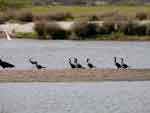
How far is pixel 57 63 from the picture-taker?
43.0 m

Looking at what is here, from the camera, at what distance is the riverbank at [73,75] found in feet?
114

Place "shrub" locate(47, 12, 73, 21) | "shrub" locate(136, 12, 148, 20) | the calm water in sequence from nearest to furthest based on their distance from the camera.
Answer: the calm water → "shrub" locate(136, 12, 148, 20) → "shrub" locate(47, 12, 73, 21)

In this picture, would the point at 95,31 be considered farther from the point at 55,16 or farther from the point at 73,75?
the point at 73,75

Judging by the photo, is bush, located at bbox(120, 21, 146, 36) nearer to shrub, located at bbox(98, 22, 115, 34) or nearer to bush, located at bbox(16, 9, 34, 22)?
shrub, located at bbox(98, 22, 115, 34)

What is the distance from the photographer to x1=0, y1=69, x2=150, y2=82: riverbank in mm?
34719

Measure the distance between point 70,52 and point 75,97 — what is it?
774 inches

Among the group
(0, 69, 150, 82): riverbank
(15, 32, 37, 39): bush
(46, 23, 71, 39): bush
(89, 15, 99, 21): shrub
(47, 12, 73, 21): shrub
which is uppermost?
(0, 69, 150, 82): riverbank

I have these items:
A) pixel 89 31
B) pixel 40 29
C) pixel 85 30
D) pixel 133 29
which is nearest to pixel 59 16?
pixel 40 29

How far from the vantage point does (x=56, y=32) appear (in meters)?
64.4

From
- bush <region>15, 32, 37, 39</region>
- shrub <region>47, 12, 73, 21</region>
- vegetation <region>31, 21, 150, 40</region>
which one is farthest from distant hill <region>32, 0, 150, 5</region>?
vegetation <region>31, 21, 150, 40</region>

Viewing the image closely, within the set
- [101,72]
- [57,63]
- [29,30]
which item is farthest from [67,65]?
[29,30]

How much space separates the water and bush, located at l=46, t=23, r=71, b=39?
29.7 m

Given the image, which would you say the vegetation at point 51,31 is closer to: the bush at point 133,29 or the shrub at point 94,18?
the bush at point 133,29

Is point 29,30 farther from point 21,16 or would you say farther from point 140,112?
point 140,112
